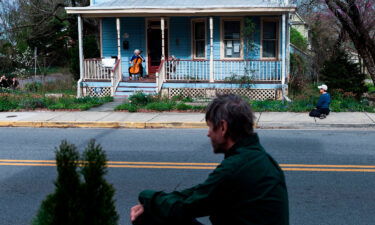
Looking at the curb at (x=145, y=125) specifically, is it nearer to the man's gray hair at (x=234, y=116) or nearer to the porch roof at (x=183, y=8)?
the porch roof at (x=183, y=8)

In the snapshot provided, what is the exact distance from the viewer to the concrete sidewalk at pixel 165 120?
13469mm

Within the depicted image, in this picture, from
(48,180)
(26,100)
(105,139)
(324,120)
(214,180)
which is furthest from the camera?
(26,100)

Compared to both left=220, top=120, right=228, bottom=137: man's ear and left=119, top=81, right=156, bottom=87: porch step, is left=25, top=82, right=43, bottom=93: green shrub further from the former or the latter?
left=220, top=120, right=228, bottom=137: man's ear

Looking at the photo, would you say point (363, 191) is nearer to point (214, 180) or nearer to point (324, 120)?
point (214, 180)

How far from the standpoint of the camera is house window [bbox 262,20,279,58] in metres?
20.4

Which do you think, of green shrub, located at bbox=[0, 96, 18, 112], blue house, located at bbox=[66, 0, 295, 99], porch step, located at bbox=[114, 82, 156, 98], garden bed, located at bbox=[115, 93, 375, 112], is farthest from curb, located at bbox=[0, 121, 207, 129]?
porch step, located at bbox=[114, 82, 156, 98]

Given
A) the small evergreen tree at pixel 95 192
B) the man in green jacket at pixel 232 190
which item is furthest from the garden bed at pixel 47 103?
the man in green jacket at pixel 232 190

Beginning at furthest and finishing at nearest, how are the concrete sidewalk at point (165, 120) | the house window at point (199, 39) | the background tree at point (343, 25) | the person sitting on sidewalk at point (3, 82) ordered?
the person sitting on sidewalk at point (3, 82) < the house window at point (199, 39) < the background tree at point (343, 25) < the concrete sidewalk at point (165, 120)

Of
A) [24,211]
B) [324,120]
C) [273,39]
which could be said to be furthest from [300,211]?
[273,39]

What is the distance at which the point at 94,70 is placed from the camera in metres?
20.4

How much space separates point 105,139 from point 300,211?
6582 mm

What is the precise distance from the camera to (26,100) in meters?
17.4

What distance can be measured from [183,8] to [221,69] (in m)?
2.81

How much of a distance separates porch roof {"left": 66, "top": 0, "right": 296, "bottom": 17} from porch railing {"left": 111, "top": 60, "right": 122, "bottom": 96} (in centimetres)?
211
